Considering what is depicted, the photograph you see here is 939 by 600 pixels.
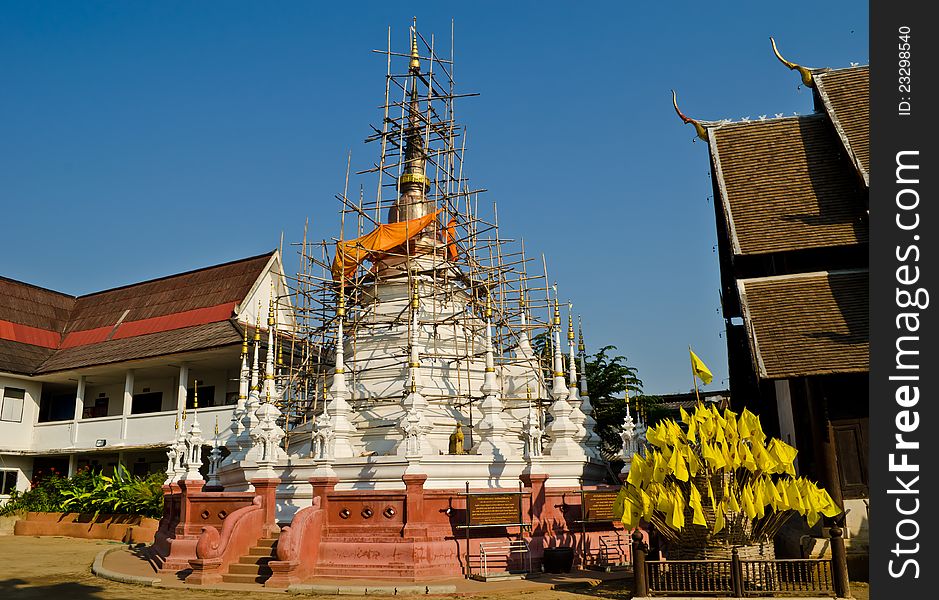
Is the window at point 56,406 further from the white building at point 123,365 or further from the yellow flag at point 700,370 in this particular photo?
the yellow flag at point 700,370

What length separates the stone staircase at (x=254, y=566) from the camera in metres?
13.9

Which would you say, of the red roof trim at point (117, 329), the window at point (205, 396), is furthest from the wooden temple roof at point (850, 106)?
the window at point (205, 396)

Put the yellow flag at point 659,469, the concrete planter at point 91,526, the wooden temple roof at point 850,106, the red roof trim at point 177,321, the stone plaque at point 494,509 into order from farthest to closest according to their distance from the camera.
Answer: the red roof trim at point 177,321
the concrete planter at point 91,526
the wooden temple roof at point 850,106
the stone plaque at point 494,509
the yellow flag at point 659,469

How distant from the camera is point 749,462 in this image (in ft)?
37.9

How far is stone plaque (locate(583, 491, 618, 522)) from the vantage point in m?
14.8

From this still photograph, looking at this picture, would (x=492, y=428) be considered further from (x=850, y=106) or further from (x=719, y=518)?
(x=850, y=106)

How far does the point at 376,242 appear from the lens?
21859 mm

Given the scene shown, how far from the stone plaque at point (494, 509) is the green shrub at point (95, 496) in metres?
15.2

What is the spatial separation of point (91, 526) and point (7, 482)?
28.9 feet

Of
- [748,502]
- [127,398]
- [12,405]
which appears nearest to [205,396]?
→ [127,398]

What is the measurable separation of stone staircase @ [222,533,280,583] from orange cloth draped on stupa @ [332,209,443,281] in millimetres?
8710

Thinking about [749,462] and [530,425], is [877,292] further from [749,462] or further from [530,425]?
[530,425]

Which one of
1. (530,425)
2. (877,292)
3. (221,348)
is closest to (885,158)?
(877,292)

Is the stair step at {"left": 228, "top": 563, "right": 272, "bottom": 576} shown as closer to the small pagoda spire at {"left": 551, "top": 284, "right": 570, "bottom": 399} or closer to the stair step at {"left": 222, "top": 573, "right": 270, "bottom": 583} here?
the stair step at {"left": 222, "top": 573, "right": 270, "bottom": 583}
